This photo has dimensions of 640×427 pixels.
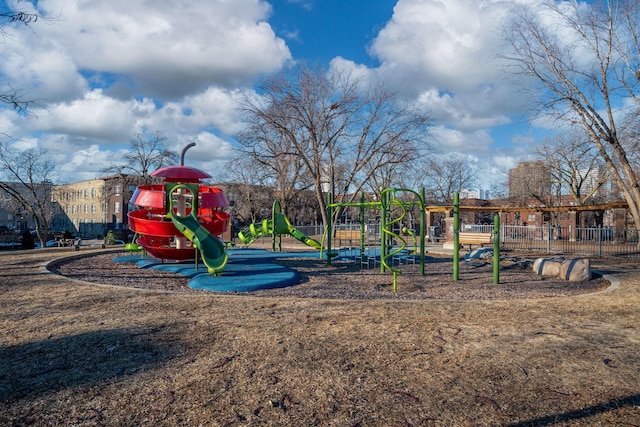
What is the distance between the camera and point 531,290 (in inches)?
393

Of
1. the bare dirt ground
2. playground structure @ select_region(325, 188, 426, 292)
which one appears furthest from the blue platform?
playground structure @ select_region(325, 188, 426, 292)

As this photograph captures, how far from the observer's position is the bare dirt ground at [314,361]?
11.3ft

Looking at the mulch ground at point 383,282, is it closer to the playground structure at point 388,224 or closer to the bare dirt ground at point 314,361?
the playground structure at point 388,224

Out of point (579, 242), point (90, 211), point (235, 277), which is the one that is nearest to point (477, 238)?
point (579, 242)

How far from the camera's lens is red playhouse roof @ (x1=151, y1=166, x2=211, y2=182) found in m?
14.0

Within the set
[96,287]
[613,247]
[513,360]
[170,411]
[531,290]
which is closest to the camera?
[170,411]

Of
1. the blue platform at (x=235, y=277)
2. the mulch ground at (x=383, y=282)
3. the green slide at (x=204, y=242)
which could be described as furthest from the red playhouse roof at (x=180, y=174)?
the mulch ground at (x=383, y=282)

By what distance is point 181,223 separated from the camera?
12.0 meters

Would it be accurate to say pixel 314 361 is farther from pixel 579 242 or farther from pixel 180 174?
pixel 579 242

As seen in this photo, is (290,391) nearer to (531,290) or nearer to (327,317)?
(327,317)

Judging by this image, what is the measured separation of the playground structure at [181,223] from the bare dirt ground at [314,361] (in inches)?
135

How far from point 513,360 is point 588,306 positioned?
13.2 feet

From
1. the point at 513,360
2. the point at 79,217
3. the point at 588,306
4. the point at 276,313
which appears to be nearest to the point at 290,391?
the point at 513,360

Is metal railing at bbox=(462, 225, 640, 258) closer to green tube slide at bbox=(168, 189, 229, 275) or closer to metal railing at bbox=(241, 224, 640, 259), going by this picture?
metal railing at bbox=(241, 224, 640, 259)
